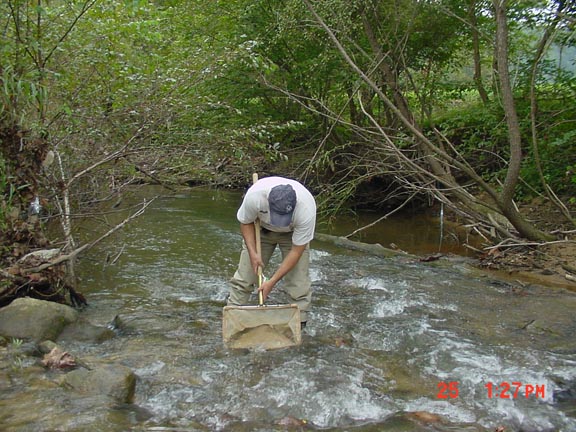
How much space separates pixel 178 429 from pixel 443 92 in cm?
875

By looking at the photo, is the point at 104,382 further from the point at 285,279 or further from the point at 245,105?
the point at 245,105

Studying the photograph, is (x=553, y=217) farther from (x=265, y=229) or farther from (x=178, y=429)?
(x=178, y=429)

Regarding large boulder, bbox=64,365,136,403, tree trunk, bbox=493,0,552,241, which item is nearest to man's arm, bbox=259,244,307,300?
large boulder, bbox=64,365,136,403

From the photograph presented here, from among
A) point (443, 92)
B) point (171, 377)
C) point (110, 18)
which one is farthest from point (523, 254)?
→ point (110, 18)

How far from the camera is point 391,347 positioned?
15.0ft

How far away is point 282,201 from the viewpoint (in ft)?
13.4

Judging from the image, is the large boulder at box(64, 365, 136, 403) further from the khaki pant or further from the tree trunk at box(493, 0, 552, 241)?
the tree trunk at box(493, 0, 552, 241)

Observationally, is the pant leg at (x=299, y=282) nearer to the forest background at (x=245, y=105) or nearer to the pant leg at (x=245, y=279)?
the pant leg at (x=245, y=279)

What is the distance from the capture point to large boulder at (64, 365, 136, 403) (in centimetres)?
344

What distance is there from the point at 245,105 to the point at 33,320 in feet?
23.8
